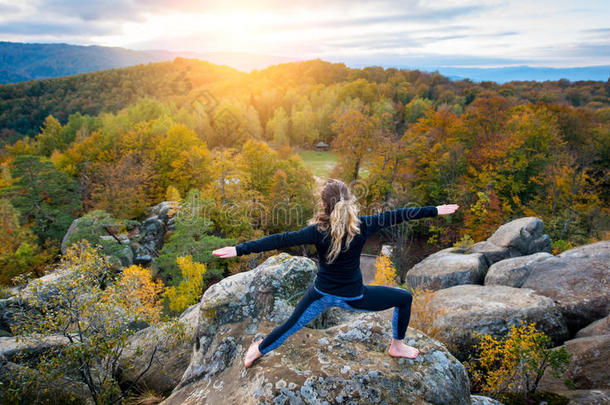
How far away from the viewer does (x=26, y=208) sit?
33.5 metres

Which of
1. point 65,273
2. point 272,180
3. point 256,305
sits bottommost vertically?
point 272,180

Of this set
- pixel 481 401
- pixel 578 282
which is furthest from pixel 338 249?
pixel 578 282

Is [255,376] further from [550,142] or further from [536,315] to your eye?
[550,142]

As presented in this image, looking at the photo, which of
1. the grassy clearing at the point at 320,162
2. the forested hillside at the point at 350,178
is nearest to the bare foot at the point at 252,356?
the forested hillside at the point at 350,178

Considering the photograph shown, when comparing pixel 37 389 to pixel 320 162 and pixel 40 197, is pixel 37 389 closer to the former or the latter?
pixel 40 197

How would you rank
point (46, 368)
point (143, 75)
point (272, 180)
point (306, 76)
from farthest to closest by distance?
point (143, 75) < point (306, 76) < point (272, 180) < point (46, 368)

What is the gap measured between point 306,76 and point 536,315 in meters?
114

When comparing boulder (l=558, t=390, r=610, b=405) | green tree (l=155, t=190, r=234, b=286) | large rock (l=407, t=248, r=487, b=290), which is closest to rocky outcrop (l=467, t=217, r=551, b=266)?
large rock (l=407, t=248, r=487, b=290)

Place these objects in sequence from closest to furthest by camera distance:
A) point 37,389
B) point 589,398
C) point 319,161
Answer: point 589,398, point 37,389, point 319,161

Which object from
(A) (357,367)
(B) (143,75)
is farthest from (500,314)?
(B) (143,75)

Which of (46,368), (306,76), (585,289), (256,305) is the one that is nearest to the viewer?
(46,368)

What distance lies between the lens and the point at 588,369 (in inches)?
318

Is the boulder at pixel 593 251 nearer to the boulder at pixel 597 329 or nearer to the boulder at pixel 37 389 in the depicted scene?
the boulder at pixel 597 329

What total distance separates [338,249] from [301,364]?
1.97 metres
